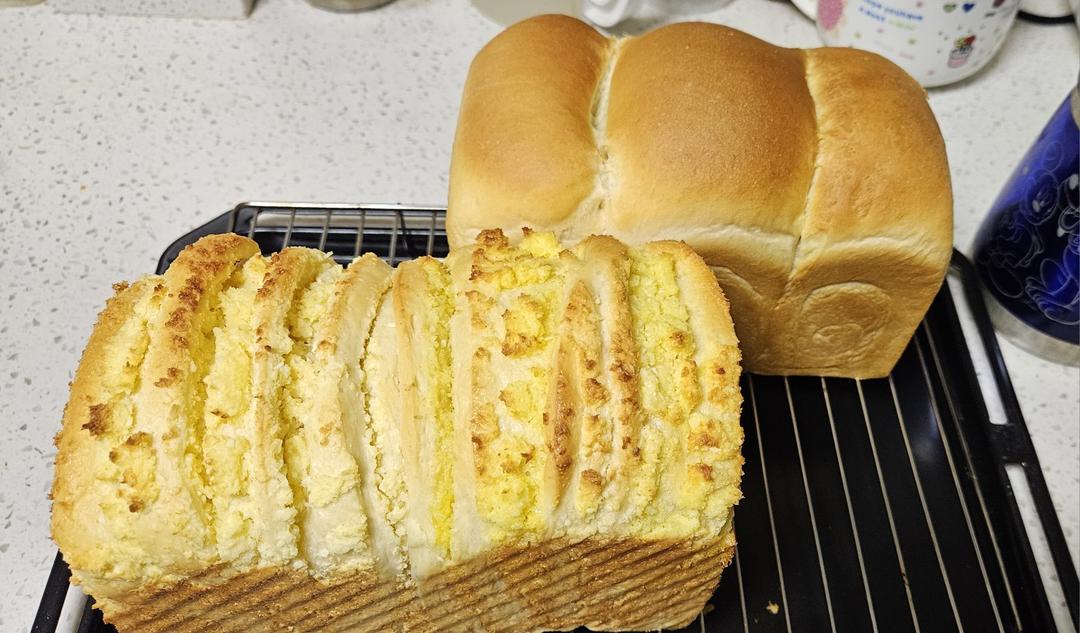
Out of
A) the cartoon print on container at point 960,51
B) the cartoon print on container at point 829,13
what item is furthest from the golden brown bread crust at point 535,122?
the cartoon print on container at point 960,51

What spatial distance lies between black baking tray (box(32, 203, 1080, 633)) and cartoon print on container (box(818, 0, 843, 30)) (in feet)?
1.78

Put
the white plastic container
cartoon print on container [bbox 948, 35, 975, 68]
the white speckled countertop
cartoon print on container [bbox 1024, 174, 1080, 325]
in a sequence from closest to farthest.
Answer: cartoon print on container [bbox 1024, 174, 1080, 325], the white speckled countertop, cartoon print on container [bbox 948, 35, 975, 68], the white plastic container

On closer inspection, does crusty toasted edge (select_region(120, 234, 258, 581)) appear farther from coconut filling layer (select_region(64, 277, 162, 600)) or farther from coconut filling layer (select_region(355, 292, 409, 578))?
coconut filling layer (select_region(355, 292, 409, 578))

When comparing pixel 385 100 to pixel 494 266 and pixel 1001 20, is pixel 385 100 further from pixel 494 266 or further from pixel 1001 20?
pixel 1001 20

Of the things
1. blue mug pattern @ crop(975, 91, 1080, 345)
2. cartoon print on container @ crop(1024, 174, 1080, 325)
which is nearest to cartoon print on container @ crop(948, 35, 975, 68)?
blue mug pattern @ crop(975, 91, 1080, 345)

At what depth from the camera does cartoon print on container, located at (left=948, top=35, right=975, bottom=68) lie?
160 centimetres

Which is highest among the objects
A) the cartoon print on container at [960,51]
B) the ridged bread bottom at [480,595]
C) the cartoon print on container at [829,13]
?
the cartoon print on container at [829,13]

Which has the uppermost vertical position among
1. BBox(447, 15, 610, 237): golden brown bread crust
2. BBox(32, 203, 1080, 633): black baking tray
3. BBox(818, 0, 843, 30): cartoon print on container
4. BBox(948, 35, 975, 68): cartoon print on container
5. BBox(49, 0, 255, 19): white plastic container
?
BBox(447, 15, 610, 237): golden brown bread crust

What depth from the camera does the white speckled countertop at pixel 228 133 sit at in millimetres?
1385

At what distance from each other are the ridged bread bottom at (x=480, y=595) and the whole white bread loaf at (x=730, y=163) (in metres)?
0.40

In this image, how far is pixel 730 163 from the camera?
1054mm

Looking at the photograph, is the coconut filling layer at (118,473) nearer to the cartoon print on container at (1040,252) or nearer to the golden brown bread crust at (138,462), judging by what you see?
the golden brown bread crust at (138,462)

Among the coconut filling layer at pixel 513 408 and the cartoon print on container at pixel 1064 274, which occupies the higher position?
the coconut filling layer at pixel 513 408

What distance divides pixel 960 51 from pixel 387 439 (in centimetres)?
139
